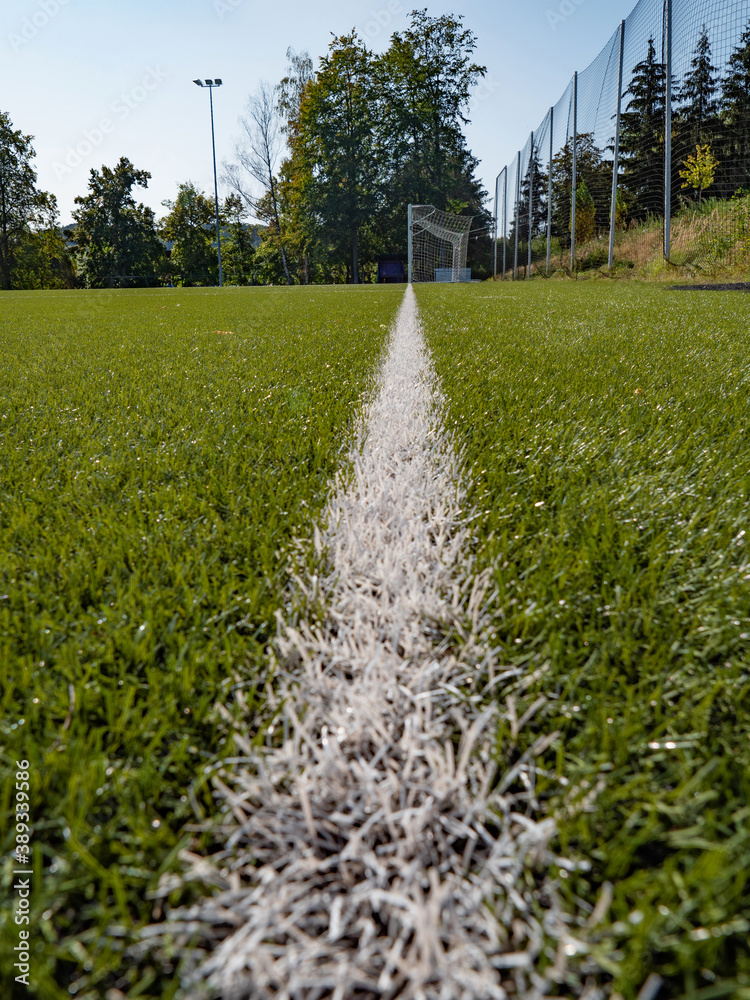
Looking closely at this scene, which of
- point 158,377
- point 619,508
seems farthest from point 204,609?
point 158,377

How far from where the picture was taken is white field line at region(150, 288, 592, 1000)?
0.50 metres

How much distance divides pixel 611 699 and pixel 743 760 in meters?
0.16

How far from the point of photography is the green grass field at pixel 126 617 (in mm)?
569

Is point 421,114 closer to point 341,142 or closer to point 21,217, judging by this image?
point 341,142

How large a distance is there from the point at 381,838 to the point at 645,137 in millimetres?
20665

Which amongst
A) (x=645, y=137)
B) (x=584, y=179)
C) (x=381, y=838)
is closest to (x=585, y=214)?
(x=584, y=179)

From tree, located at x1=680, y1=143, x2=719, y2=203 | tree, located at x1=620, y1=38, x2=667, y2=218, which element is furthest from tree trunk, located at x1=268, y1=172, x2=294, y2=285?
tree, located at x1=680, y1=143, x2=719, y2=203

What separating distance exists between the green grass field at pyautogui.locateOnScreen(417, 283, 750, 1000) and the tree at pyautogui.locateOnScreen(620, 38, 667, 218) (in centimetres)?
1614

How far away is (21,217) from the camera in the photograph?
48344 millimetres

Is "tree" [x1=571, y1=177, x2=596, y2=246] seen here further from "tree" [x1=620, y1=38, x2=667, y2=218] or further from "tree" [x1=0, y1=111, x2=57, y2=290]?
"tree" [x1=0, y1=111, x2=57, y2=290]

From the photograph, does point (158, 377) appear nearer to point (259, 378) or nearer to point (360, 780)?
point (259, 378)

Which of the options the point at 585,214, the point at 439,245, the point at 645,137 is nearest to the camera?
the point at 645,137

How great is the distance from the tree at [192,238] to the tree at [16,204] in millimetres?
9935

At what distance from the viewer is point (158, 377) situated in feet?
10.4
